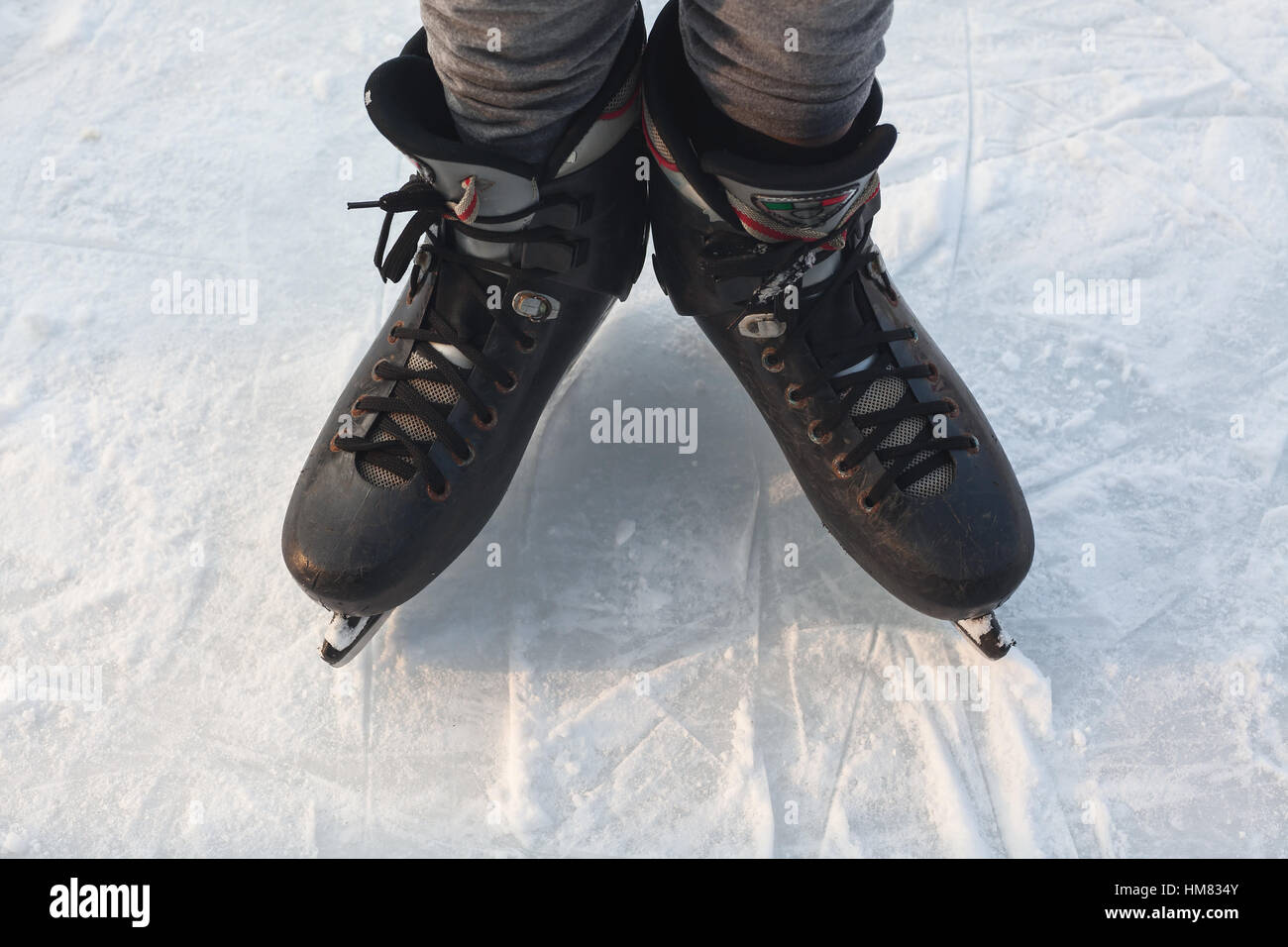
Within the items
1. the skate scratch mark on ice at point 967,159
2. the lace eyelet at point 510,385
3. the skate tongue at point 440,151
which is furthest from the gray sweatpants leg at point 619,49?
the skate scratch mark on ice at point 967,159

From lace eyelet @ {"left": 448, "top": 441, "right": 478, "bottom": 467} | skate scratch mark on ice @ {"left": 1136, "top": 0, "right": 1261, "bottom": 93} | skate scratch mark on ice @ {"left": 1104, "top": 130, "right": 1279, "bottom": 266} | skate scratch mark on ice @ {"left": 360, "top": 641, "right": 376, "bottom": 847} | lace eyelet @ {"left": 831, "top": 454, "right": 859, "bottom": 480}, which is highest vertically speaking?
skate scratch mark on ice @ {"left": 1136, "top": 0, "right": 1261, "bottom": 93}

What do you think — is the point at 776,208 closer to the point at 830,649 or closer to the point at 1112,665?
the point at 830,649

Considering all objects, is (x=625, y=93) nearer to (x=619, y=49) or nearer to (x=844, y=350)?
(x=619, y=49)

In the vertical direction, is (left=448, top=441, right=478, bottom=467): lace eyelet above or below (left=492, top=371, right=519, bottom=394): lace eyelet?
below

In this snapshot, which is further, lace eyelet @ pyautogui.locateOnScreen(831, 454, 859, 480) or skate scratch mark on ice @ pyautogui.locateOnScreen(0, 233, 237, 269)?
skate scratch mark on ice @ pyautogui.locateOnScreen(0, 233, 237, 269)

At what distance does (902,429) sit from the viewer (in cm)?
92

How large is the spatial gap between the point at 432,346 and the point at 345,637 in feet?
0.88

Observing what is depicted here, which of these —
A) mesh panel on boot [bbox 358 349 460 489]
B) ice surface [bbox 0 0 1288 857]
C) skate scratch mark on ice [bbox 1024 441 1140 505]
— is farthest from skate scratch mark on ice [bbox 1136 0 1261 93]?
mesh panel on boot [bbox 358 349 460 489]

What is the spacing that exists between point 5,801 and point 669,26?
33.5 inches

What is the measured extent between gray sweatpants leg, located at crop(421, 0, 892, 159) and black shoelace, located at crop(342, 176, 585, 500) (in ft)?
0.27

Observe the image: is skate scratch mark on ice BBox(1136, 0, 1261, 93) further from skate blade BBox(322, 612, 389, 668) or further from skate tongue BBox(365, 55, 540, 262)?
skate blade BBox(322, 612, 389, 668)

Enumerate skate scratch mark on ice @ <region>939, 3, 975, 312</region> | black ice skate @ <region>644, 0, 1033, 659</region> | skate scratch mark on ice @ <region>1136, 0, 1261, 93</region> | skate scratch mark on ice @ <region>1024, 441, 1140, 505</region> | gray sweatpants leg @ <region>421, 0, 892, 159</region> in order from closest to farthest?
1. gray sweatpants leg @ <region>421, 0, 892, 159</region>
2. black ice skate @ <region>644, 0, 1033, 659</region>
3. skate scratch mark on ice @ <region>1024, 441, 1140, 505</region>
4. skate scratch mark on ice @ <region>939, 3, 975, 312</region>
5. skate scratch mark on ice @ <region>1136, 0, 1261, 93</region>

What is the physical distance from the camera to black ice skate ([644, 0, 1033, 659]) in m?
0.84

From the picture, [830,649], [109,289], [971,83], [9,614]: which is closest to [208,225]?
[109,289]
